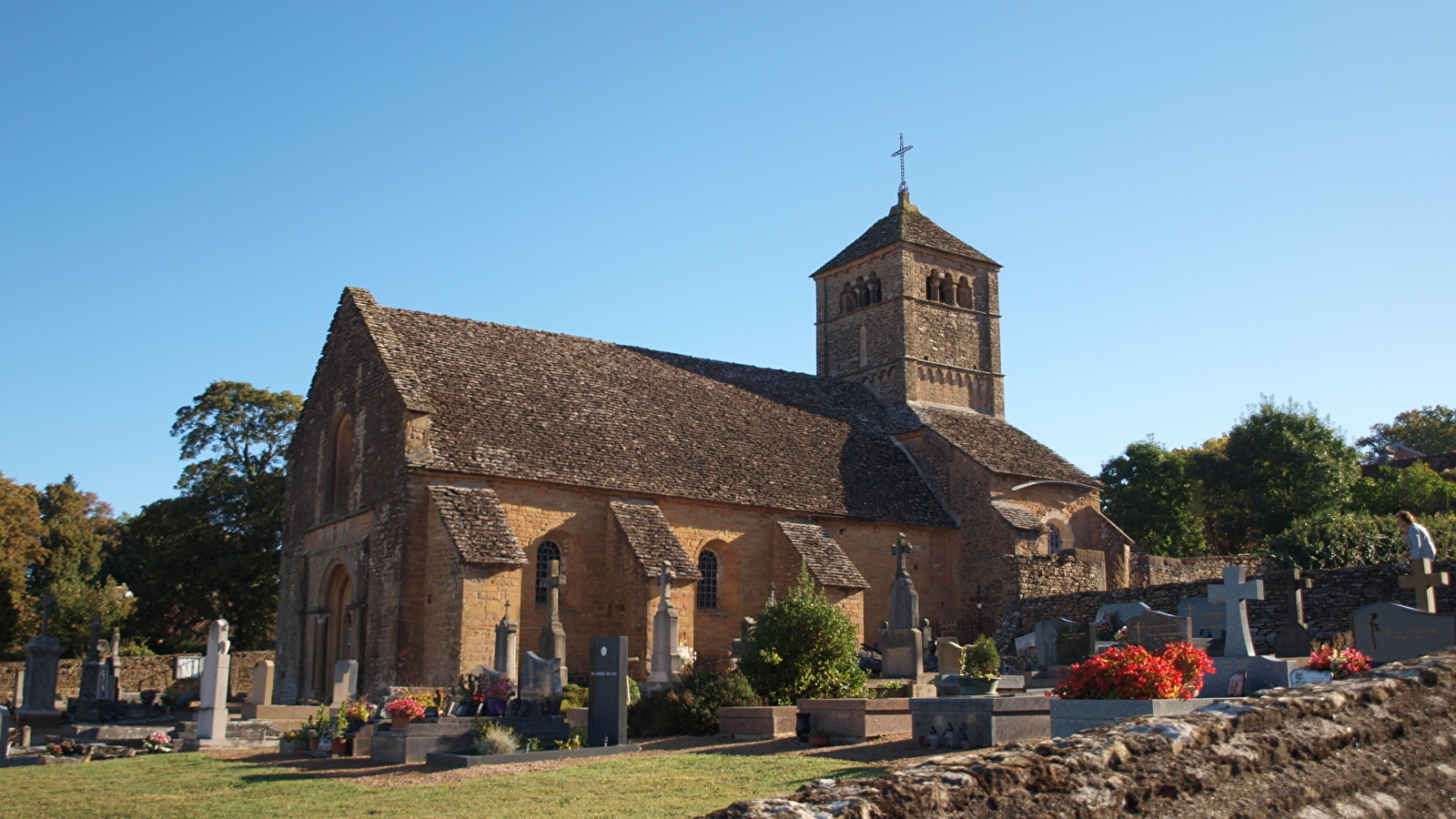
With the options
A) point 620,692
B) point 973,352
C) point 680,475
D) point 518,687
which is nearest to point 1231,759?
point 620,692

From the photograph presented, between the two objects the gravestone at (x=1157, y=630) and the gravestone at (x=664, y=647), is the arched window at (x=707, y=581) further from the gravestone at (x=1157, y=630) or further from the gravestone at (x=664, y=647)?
the gravestone at (x=1157, y=630)

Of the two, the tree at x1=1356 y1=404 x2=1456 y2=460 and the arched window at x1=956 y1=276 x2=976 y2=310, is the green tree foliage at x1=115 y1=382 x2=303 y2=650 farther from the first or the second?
the tree at x1=1356 y1=404 x2=1456 y2=460

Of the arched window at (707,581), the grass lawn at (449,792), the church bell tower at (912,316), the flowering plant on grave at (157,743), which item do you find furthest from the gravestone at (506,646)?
the church bell tower at (912,316)

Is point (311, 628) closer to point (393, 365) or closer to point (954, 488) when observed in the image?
point (393, 365)

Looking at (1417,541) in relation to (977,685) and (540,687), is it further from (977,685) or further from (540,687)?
(540,687)

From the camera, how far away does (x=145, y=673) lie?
40062 mm

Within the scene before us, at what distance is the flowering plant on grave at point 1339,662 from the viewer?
543 inches

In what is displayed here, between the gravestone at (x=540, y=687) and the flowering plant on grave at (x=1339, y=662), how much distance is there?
1143 cm

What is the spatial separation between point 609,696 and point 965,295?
28781 mm

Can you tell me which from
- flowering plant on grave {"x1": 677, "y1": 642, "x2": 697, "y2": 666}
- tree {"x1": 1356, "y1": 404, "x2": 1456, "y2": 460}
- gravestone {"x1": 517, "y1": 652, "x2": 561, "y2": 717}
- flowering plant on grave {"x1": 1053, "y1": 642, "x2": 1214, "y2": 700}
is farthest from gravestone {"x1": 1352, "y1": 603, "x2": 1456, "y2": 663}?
tree {"x1": 1356, "y1": 404, "x2": 1456, "y2": 460}

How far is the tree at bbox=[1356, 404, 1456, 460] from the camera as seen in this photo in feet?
245

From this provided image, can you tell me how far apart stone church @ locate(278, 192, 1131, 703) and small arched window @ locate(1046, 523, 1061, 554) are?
0.19 ft

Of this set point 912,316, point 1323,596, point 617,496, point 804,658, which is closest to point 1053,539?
point 912,316

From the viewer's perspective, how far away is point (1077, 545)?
37000 mm
